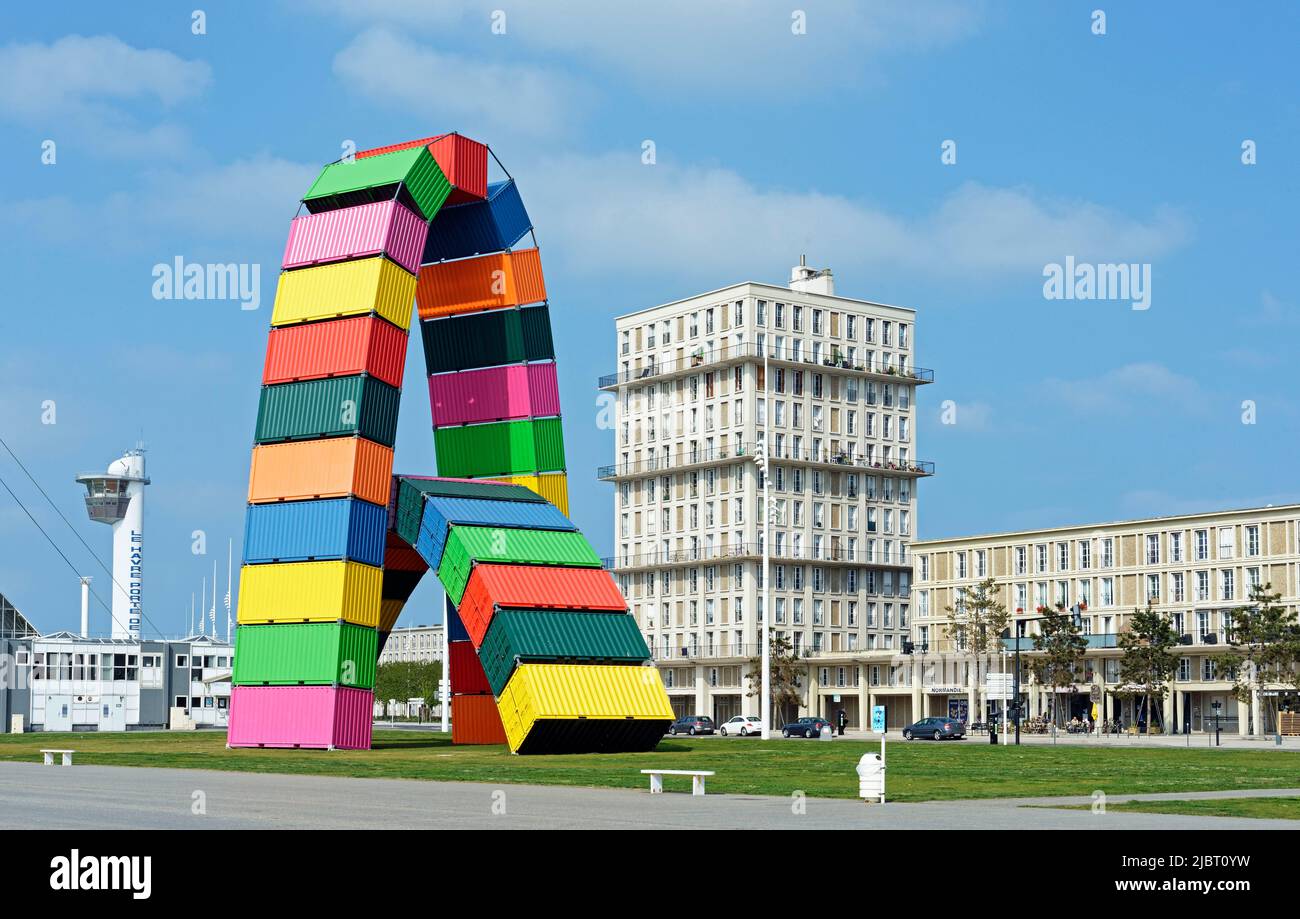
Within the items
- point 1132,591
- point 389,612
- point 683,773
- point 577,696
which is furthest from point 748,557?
point 683,773

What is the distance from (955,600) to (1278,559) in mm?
30021

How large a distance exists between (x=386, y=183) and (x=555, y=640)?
1722 cm

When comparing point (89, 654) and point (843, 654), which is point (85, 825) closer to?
point (89, 654)

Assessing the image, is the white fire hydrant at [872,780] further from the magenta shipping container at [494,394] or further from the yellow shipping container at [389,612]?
the yellow shipping container at [389,612]

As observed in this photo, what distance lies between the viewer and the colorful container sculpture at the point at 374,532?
5288 cm

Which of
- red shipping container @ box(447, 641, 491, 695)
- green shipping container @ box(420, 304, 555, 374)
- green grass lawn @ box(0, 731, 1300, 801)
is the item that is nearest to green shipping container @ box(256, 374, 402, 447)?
green shipping container @ box(420, 304, 555, 374)

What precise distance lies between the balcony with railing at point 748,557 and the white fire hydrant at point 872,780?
4095 inches

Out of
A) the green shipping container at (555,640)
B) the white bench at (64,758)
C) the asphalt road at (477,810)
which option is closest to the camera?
the asphalt road at (477,810)

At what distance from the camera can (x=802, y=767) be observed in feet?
143

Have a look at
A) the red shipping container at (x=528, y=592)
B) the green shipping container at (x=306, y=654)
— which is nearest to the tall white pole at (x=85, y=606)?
the green shipping container at (x=306, y=654)

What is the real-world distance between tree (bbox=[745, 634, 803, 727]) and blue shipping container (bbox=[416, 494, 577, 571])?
6608 centimetres

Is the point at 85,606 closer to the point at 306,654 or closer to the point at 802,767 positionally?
the point at 306,654
